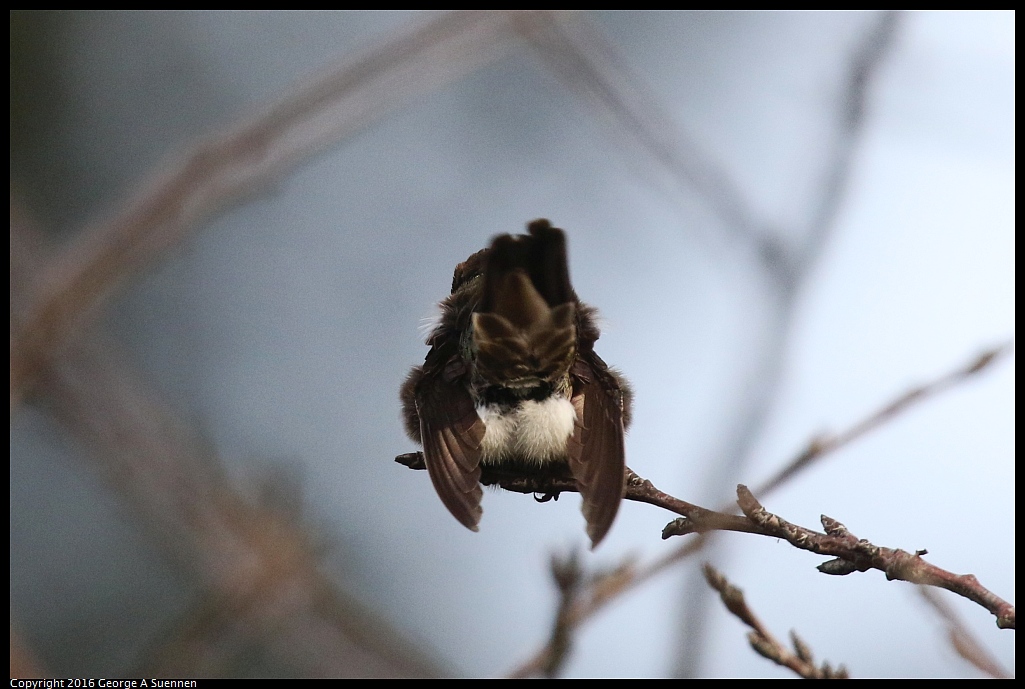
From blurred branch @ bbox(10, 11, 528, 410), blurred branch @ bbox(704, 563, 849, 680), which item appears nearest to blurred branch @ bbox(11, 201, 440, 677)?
blurred branch @ bbox(10, 11, 528, 410)

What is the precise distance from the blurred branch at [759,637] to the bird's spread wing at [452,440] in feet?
3.29

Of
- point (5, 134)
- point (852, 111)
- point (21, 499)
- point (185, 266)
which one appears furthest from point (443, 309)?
point (185, 266)

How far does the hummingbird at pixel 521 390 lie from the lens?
2.78 metres

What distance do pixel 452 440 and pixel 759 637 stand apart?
4.59 ft

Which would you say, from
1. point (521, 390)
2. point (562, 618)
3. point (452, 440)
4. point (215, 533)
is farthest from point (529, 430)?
point (215, 533)

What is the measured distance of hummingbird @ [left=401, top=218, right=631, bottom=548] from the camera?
9.11ft

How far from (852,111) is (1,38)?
16.0 ft

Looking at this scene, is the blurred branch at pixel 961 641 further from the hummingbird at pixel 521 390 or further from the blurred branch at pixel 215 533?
the blurred branch at pixel 215 533

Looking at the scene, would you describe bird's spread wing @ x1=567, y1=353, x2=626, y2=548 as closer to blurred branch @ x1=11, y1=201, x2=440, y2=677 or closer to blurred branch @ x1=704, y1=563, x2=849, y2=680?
blurred branch @ x1=704, y1=563, x2=849, y2=680

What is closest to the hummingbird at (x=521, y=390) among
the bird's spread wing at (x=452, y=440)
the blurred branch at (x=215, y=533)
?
the bird's spread wing at (x=452, y=440)

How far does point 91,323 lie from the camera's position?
4.31m

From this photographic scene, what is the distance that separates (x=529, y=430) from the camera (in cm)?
307

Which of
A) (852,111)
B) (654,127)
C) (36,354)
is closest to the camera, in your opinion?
(852,111)

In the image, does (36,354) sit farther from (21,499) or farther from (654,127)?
(21,499)
